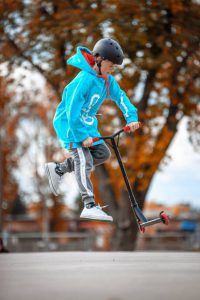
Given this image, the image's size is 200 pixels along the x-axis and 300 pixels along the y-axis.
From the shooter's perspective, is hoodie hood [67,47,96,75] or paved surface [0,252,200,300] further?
hoodie hood [67,47,96,75]

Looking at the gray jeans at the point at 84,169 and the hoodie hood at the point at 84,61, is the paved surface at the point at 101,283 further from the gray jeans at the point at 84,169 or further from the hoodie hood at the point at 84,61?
the hoodie hood at the point at 84,61

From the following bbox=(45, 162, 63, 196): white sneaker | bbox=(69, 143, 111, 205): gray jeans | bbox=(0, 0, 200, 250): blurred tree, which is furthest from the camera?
bbox=(0, 0, 200, 250): blurred tree

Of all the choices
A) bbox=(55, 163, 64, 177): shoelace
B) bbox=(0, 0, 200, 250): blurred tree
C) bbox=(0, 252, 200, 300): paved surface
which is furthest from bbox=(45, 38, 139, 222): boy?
bbox=(0, 0, 200, 250): blurred tree

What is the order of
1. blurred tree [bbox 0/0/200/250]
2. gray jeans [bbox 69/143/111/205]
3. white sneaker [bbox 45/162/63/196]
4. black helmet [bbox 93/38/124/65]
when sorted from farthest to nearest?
1. blurred tree [bbox 0/0/200/250]
2. white sneaker [bbox 45/162/63/196]
3. gray jeans [bbox 69/143/111/205]
4. black helmet [bbox 93/38/124/65]

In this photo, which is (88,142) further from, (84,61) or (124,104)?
(84,61)

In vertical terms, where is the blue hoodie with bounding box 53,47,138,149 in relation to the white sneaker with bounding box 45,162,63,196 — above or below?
above

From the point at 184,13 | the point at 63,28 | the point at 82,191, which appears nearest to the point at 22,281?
the point at 82,191

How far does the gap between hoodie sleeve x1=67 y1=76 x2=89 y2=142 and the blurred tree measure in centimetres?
714

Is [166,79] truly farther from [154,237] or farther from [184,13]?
[154,237]

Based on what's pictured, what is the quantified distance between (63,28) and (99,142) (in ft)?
27.2

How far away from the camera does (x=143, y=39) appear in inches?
534

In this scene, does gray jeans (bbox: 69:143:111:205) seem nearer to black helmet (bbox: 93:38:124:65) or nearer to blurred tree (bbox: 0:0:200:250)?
black helmet (bbox: 93:38:124:65)

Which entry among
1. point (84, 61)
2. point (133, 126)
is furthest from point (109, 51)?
point (133, 126)

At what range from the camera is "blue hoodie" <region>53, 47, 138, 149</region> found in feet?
20.5
